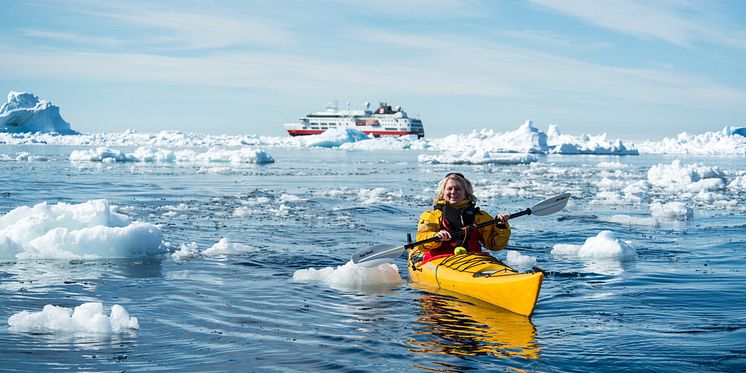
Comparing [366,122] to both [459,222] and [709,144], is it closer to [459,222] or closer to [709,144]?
[709,144]

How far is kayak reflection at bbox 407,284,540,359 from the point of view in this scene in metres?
4.82

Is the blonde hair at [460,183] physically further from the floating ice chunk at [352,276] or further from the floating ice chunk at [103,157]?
the floating ice chunk at [103,157]

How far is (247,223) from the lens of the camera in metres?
11.6

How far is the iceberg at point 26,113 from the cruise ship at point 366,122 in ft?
87.9

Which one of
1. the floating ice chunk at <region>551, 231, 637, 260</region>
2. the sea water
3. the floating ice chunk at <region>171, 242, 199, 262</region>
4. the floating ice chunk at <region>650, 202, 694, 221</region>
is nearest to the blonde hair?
the sea water

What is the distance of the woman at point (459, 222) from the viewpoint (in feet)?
22.6

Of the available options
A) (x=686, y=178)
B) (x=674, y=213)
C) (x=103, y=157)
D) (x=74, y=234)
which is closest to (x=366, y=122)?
(x=103, y=157)

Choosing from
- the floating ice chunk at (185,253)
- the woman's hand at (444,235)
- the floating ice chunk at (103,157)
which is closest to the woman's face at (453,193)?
the woman's hand at (444,235)

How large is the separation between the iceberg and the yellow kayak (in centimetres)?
7005

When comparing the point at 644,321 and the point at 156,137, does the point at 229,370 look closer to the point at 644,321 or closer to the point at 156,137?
the point at 644,321

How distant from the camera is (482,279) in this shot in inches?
241

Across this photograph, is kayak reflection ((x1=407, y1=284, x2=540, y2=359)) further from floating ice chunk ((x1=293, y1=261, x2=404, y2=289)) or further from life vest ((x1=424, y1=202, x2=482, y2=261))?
floating ice chunk ((x1=293, y1=261, x2=404, y2=289))

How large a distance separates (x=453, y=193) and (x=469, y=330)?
6.09ft

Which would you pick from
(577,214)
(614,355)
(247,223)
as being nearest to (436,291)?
(614,355)
